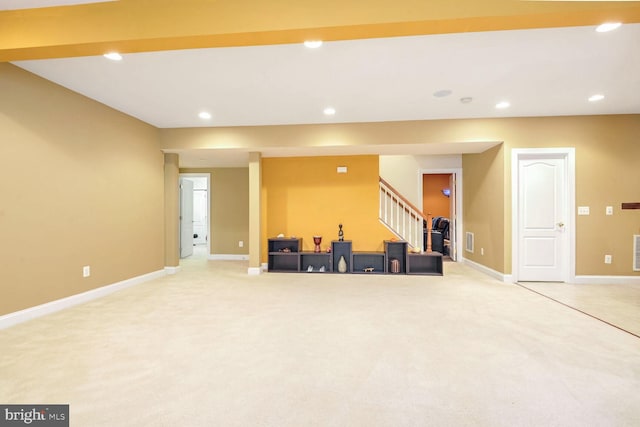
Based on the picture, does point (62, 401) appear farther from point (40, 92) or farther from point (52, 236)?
point (40, 92)

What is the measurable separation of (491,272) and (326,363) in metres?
4.06

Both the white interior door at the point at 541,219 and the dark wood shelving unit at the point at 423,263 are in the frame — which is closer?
the white interior door at the point at 541,219

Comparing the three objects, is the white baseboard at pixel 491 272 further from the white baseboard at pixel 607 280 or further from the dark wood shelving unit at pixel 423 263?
the white baseboard at pixel 607 280

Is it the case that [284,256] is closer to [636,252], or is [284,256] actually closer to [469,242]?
[469,242]

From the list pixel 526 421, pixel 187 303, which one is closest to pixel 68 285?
pixel 187 303

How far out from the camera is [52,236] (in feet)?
10.4

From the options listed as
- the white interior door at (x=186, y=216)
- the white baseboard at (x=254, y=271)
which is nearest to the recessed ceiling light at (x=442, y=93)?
the white baseboard at (x=254, y=271)

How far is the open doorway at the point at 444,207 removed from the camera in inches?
247

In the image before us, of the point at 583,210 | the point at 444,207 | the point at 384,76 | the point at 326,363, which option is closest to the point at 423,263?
the point at 583,210

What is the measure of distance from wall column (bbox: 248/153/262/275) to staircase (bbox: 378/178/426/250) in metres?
2.44

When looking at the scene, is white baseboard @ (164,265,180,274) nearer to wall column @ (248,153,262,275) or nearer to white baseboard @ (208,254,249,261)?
wall column @ (248,153,262,275)

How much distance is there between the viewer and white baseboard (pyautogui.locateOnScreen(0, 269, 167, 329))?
109 inches

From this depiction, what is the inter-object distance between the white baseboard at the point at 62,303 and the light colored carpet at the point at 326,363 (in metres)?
0.14

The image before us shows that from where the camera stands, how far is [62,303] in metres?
3.24
